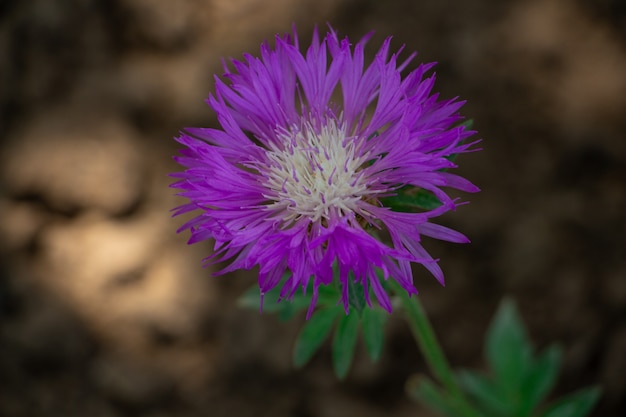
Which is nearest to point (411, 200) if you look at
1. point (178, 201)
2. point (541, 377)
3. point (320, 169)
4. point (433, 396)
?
point (320, 169)

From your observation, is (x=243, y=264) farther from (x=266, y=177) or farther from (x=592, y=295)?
(x=592, y=295)

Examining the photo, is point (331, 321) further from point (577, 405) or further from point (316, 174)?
point (577, 405)

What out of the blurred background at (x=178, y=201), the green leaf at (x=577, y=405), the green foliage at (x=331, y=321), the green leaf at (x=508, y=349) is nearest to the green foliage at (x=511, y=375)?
the green leaf at (x=508, y=349)

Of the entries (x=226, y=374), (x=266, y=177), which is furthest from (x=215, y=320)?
(x=266, y=177)

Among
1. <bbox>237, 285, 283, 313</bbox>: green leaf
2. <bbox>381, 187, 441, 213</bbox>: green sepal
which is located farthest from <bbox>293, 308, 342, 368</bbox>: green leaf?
<bbox>381, 187, 441, 213</bbox>: green sepal

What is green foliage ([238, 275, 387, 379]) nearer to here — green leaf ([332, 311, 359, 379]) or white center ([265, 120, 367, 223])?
green leaf ([332, 311, 359, 379])

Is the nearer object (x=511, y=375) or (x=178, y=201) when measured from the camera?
(x=511, y=375)

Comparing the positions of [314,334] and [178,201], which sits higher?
[178,201]
